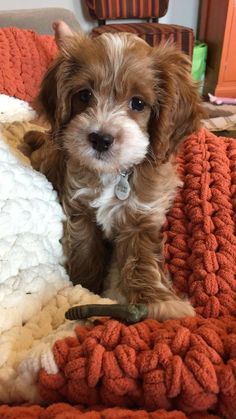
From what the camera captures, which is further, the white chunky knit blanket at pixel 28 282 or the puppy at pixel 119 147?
the puppy at pixel 119 147

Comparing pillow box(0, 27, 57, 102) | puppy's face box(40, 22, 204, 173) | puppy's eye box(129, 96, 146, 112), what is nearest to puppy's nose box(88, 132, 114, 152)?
puppy's face box(40, 22, 204, 173)

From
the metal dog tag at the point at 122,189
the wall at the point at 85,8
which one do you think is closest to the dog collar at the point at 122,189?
the metal dog tag at the point at 122,189

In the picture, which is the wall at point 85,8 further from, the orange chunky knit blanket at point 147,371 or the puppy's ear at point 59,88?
the orange chunky knit blanket at point 147,371

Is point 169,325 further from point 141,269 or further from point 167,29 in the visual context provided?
point 167,29

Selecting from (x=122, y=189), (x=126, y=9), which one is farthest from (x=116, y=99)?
(x=126, y=9)

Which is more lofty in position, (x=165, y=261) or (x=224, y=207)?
(x=224, y=207)

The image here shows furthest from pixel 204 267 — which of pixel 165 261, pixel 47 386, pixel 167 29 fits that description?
pixel 167 29
